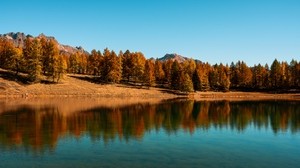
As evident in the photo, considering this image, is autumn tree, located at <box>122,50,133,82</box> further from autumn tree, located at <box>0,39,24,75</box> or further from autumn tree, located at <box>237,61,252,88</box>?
A: autumn tree, located at <box>237,61,252,88</box>

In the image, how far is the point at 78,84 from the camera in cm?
12412

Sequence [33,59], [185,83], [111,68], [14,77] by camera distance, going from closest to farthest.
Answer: [14,77]
[33,59]
[111,68]
[185,83]

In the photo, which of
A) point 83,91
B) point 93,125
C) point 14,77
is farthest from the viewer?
point 83,91

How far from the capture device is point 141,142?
37375 mm

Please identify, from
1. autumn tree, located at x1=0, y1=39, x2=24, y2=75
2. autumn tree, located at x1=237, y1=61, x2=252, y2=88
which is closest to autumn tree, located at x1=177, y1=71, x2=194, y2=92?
autumn tree, located at x1=237, y1=61, x2=252, y2=88

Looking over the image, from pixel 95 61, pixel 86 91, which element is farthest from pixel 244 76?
pixel 86 91

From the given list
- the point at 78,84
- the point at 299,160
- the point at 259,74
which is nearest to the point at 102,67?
the point at 78,84

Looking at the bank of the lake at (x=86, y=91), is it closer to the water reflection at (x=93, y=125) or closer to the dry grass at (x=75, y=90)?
the dry grass at (x=75, y=90)

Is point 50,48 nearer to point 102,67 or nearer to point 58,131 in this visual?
point 102,67

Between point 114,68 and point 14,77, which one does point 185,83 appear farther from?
point 14,77

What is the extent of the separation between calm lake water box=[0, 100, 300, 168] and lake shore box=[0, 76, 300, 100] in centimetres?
4719

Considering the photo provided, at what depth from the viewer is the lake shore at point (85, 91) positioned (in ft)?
343

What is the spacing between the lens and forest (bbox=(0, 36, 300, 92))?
120 meters

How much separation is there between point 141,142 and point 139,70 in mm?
110740
